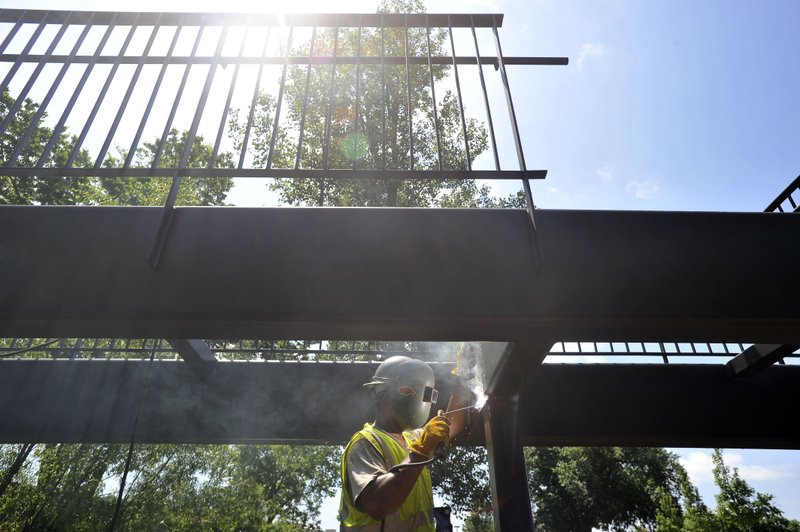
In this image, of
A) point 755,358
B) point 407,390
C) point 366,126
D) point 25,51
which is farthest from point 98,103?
point 366,126

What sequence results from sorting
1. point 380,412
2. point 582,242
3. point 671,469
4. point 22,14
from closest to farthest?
point 582,242, point 380,412, point 22,14, point 671,469

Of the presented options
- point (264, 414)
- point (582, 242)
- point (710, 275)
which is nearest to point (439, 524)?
point (582, 242)

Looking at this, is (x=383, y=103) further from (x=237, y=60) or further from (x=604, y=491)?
(x=604, y=491)

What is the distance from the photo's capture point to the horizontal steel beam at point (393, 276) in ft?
7.81

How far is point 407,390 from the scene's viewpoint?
2.77 metres

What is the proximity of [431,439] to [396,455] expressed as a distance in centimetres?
33

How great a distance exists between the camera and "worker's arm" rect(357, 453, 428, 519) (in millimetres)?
2178

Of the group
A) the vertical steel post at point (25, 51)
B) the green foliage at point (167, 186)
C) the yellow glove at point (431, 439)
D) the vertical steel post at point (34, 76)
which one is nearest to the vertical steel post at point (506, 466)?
the yellow glove at point (431, 439)

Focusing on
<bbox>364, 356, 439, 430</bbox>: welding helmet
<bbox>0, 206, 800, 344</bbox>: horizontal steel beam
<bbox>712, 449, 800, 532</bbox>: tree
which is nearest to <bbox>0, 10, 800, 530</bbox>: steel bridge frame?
<bbox>0, 206, 800, 344</bbox>: horizontal steel beam

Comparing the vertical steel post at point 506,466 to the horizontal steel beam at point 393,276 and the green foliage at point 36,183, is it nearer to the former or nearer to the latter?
the horizontal steel beam at point 393,276

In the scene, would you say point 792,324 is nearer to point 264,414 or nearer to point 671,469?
point 264,414

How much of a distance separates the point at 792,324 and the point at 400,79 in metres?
16.4

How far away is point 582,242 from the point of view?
103 inches

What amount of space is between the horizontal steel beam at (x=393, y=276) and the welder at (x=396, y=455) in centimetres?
49
